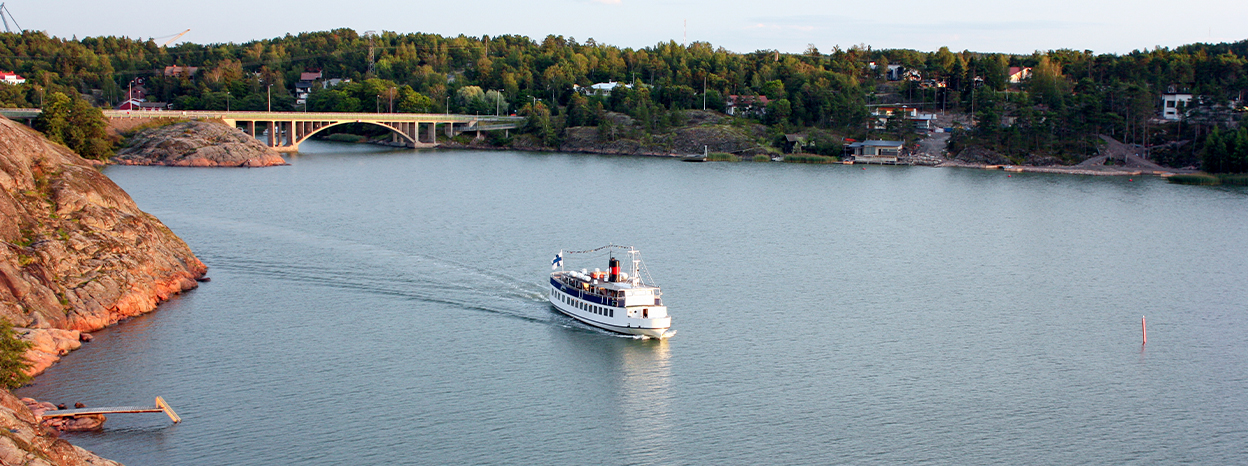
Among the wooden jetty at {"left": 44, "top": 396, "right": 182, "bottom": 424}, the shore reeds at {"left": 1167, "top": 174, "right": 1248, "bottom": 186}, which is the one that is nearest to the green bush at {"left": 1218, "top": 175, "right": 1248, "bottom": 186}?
the shore reeds at {"left": 1167, "top": 174, "right": 1248, "bottom": 186}

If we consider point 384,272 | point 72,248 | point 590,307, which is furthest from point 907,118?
point 72,248

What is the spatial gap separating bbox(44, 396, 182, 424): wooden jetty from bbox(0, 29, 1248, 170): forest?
87996mm

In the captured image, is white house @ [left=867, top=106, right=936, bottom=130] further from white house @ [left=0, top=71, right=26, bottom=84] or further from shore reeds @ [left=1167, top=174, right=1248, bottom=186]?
white house @ [left=0, top=71, right=26, bottom=84]

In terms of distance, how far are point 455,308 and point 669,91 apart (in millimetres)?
93046

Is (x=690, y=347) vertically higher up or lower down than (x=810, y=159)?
lower down

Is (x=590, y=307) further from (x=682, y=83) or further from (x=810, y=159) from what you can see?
(x=682, y=83)

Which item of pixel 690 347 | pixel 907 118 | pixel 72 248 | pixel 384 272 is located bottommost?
pixel 690 347

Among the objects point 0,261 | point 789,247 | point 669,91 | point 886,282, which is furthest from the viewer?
point 669,91

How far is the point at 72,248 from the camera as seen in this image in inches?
1368

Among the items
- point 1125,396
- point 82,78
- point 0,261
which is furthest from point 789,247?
point 82,78

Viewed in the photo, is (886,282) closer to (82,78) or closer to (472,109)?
(472,109)

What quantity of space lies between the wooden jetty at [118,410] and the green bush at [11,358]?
2001 mm

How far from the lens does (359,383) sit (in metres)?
29.4

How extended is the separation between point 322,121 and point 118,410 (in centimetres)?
9169
